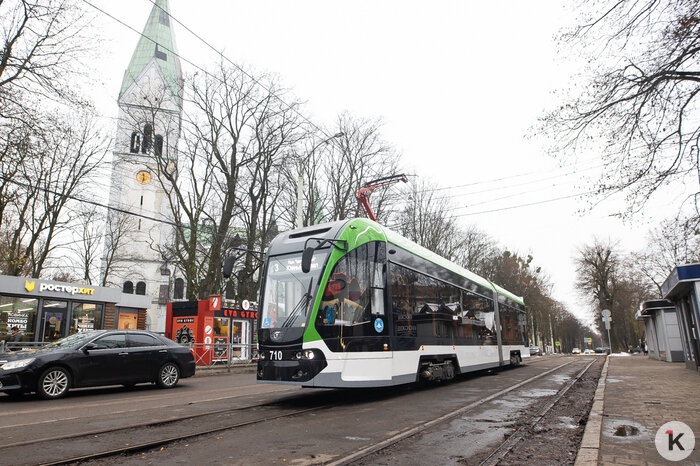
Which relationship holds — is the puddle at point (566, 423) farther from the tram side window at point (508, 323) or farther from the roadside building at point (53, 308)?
the roadside building at point (53, 308)

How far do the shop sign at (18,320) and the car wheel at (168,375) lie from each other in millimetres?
10897

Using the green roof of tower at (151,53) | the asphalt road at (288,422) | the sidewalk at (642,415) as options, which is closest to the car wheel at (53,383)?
the asphalt road at (288,422)

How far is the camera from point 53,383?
9.85 m

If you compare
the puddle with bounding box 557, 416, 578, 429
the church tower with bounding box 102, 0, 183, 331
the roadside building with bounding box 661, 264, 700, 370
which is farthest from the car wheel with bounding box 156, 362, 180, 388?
the church tower with bounding box 102, 0, 183, 331

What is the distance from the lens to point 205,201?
1032 inches

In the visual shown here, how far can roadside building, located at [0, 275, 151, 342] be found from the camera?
18.8 m

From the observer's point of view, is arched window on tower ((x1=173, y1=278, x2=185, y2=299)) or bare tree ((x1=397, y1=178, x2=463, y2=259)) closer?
bare tree ((x1=397, y1=178, x2=463, y2=259))

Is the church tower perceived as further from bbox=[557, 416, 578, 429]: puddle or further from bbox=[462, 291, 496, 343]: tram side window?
bbox=[557, 416, 578, 429]: puddle

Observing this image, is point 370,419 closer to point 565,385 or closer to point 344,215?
point 565,385

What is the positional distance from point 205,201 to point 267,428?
2169 centimetres

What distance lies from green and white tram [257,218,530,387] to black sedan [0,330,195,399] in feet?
14.9

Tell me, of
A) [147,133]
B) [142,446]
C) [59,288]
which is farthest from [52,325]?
[142,446]

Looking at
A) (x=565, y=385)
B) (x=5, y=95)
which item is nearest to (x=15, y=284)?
(x=5, y=95)

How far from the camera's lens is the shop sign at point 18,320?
61.8ft
